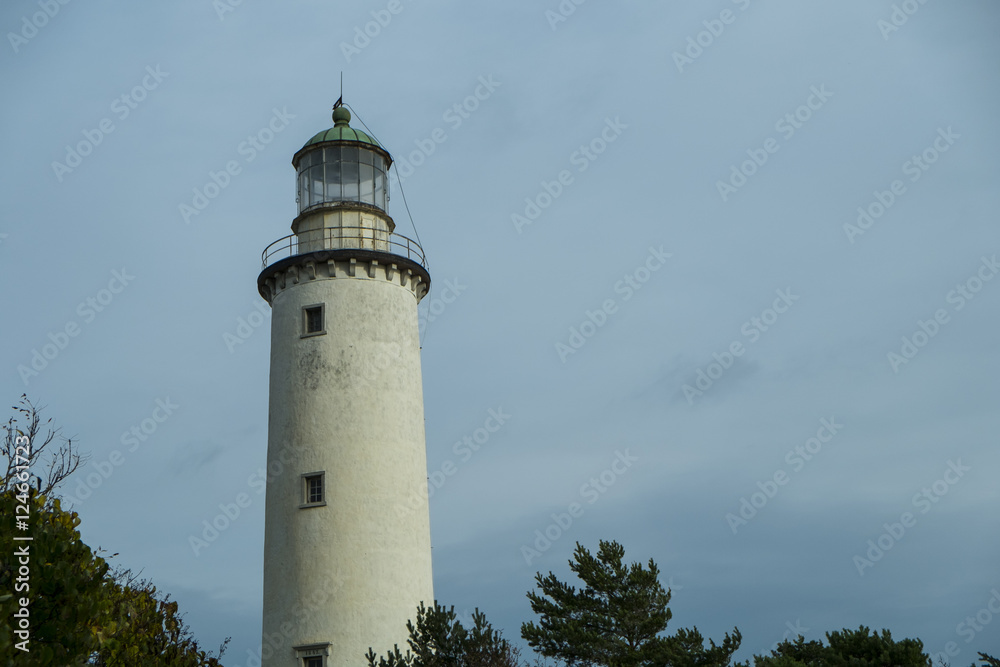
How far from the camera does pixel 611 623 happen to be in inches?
933

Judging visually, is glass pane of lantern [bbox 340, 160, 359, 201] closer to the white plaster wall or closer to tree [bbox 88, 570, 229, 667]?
the white plaster wall

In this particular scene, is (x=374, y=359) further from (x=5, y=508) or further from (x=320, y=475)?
(x=5, y=508)

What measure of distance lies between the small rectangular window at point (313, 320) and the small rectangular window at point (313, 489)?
3.50 m

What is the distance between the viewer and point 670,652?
22141mm

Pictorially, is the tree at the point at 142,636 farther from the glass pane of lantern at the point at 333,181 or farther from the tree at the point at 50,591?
the glass pane of lantern at the point at 333,181

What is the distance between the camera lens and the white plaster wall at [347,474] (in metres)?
23.0

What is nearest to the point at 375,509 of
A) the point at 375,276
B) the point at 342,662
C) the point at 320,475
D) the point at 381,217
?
the point at 320,475

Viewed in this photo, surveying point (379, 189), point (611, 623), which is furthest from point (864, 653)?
point (379, 189)

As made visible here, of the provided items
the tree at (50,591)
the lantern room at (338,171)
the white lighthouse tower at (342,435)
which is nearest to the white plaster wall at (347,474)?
the white lighthouse tower at (342,435)

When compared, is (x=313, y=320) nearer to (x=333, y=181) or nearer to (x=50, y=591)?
(x=333, y=181)

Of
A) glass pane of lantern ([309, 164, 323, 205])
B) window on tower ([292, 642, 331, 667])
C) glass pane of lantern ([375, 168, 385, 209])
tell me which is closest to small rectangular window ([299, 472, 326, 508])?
window on tower ([292, 642, 331, 667])

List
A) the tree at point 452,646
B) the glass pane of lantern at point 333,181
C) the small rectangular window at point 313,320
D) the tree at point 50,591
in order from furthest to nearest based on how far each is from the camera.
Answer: the glass pane of lantern at point 333,181 < the small rectangular window at point 313,320 < the tree at point 452,646 < the tree at point 50,591

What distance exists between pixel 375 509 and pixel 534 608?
471cm

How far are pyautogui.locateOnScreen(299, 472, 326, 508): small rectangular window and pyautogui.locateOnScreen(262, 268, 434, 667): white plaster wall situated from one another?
163 mm
